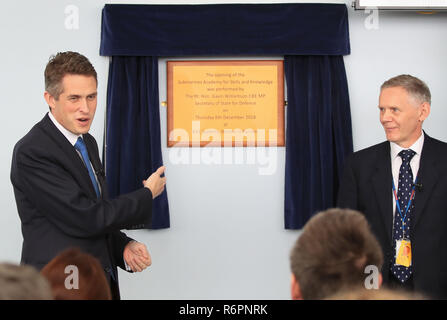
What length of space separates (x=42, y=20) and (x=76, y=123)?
5.82 ft

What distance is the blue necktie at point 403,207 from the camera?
2.27 m

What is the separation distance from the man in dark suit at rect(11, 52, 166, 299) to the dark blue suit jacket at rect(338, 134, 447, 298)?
3.04ft

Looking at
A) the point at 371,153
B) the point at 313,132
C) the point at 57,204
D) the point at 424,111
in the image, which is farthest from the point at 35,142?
the point at 313,132

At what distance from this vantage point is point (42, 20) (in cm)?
357

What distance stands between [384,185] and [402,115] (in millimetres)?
324

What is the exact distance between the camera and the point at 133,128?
3541 mm

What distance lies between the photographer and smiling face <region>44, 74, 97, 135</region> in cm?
210

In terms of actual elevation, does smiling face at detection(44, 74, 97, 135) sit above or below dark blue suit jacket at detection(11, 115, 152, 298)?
above

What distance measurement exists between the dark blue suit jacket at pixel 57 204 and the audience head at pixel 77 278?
645mm

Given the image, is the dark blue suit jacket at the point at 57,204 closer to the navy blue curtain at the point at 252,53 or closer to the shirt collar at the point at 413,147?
the shirt collar at the point at 413,147

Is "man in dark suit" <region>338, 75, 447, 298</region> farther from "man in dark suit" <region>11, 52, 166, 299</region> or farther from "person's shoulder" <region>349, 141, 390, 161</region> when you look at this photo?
"man in dark suit" <region>11, 52, 166, 299</region>

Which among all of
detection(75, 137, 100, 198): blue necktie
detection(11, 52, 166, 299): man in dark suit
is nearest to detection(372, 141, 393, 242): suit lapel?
detection(11, 52, 166, 299): man in dark suit

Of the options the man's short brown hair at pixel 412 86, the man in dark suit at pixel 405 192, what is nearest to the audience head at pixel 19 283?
the man in dark suit at pixel 405 192

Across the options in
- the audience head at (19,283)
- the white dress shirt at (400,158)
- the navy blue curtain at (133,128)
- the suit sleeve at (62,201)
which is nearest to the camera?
the audience head at (19,283)
